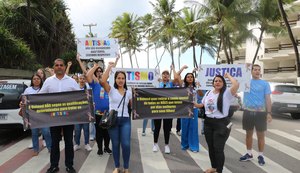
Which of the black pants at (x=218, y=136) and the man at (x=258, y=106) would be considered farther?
the man at (x=258, y=106)

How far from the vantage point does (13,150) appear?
24.1ft

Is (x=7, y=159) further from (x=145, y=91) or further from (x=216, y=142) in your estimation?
(x=216, y=142)

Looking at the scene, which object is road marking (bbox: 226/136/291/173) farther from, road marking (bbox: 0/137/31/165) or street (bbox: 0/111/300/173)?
road marking (bbox: 0/137/31/165)

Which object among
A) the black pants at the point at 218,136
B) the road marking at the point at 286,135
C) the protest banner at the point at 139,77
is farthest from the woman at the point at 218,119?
the road marking at the point at 286,135

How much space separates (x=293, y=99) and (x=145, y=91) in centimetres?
1018

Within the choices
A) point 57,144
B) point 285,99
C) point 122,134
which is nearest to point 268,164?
point 122,134

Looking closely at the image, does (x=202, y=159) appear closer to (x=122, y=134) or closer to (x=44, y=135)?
(x=122, y=134)

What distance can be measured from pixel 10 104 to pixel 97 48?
8.87ft

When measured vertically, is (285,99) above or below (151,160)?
above

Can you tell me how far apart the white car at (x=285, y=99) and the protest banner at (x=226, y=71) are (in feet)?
28.9

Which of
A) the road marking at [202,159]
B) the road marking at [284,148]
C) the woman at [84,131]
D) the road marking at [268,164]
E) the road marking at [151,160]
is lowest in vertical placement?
the road marking at [284,148]

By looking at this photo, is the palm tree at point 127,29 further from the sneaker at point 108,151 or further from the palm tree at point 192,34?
the sneaker at point 108,151

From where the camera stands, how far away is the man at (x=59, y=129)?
5.36m

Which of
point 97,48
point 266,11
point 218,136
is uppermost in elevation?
point 266,11
